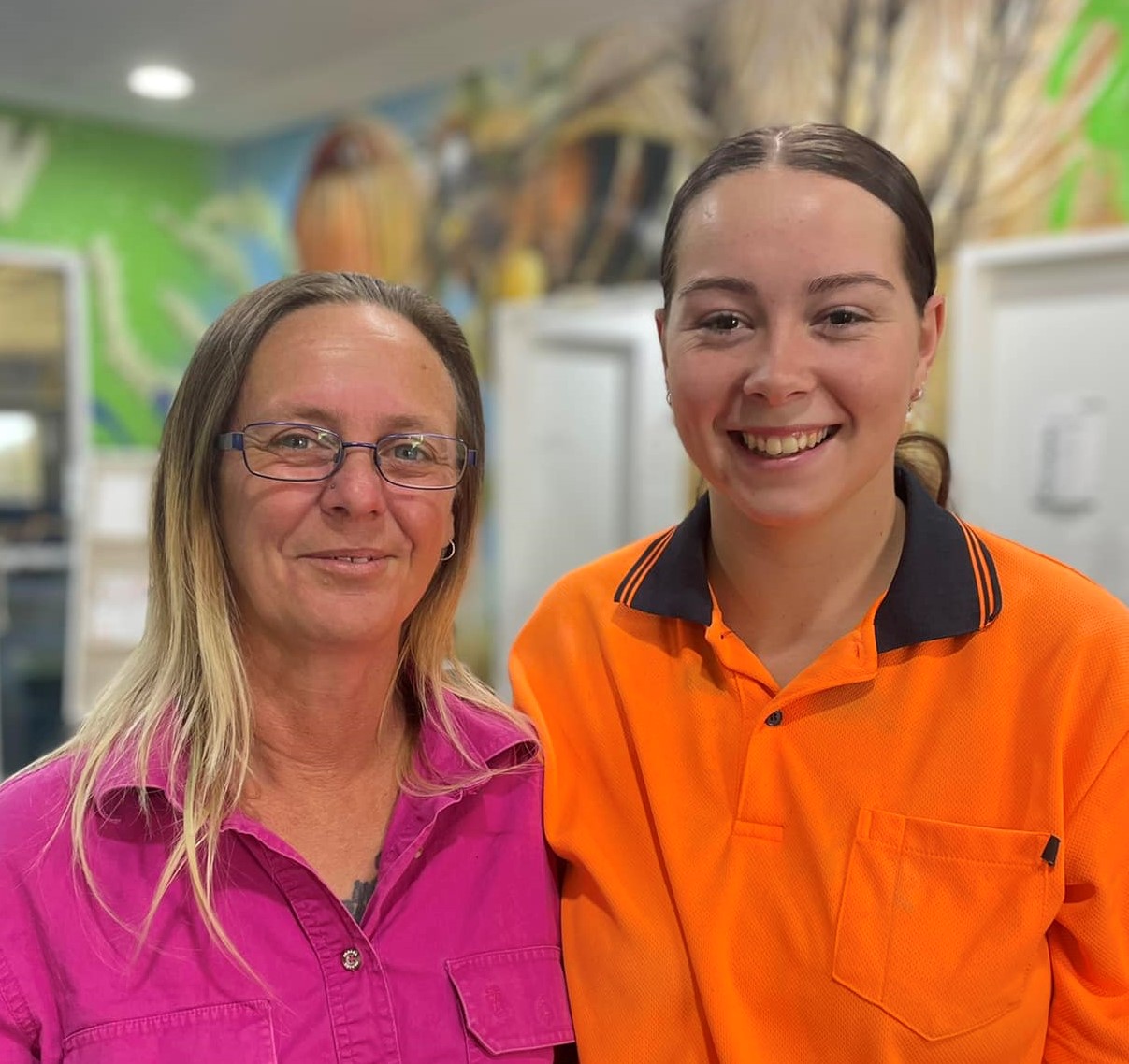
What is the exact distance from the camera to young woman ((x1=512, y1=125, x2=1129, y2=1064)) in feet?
4.03

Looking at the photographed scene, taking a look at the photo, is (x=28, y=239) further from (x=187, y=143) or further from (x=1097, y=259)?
(x=1097, y=259)

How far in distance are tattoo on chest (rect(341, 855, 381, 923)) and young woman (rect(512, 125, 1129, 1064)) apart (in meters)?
0.26

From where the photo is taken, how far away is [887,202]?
1309 mm

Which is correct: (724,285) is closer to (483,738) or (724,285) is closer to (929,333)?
(929,333)

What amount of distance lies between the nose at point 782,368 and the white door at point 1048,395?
92.2 inches

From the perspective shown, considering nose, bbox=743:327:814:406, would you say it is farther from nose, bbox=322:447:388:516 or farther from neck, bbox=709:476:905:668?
nose, bbox=322:447:388:516

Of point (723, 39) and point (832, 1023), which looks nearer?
point (832, 1023)

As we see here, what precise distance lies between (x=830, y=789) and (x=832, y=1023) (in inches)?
9.7

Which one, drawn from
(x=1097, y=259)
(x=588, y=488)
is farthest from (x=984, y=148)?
(x=588, y=488)

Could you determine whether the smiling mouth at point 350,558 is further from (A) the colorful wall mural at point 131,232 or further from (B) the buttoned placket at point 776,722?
(A) the colorful wall mural at point 131,232

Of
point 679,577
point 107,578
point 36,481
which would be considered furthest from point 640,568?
point 36,481

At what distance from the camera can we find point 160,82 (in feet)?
17.6

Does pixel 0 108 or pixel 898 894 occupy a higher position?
pixel 0 108

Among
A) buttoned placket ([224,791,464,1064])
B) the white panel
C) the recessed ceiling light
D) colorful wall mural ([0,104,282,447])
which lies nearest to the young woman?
buttoned placket ([224,791,464,1064])
